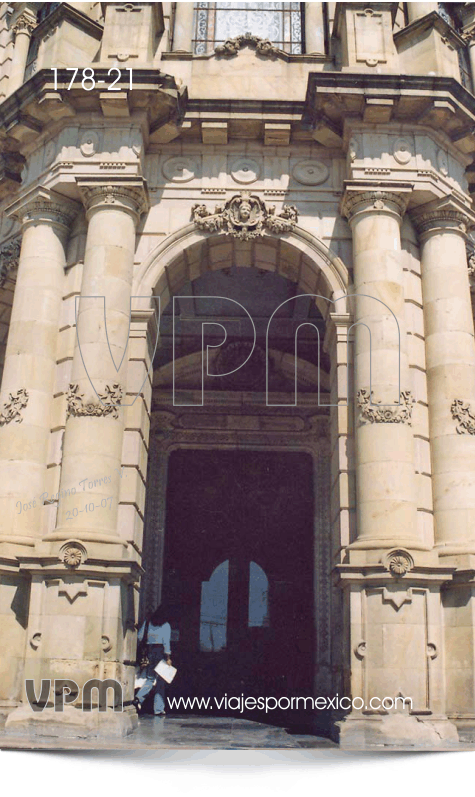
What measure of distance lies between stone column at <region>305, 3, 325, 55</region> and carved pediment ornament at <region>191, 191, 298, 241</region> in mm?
4964

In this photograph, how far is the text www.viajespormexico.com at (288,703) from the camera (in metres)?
13.0

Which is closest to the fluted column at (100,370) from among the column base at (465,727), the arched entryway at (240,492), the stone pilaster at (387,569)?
the stone pilaster at (387,569)

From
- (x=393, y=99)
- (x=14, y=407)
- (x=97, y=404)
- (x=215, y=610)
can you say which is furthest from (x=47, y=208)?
(x=215, y=610)

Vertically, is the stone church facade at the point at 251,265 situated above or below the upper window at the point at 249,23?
below

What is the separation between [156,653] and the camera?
17156mm

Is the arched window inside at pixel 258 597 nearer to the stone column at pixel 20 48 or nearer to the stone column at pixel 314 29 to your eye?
the stone column at pixel 314 29

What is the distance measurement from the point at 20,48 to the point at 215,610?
16.4 m

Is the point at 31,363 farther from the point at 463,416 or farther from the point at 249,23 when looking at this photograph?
the point at 249,23

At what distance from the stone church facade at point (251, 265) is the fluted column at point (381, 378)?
44 millimetres

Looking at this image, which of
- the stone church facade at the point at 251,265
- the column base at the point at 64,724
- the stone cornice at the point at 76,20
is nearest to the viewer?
the column base at the point at 64,724

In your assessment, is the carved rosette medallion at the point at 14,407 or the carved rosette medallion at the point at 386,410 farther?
the carved rosette medallion at the point at 14,407

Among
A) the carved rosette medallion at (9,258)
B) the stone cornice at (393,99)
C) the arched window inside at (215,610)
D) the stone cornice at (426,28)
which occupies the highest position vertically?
the stone cornice at (426,28)

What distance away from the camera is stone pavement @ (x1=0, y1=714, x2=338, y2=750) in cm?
1205

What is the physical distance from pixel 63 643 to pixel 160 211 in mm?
8886
